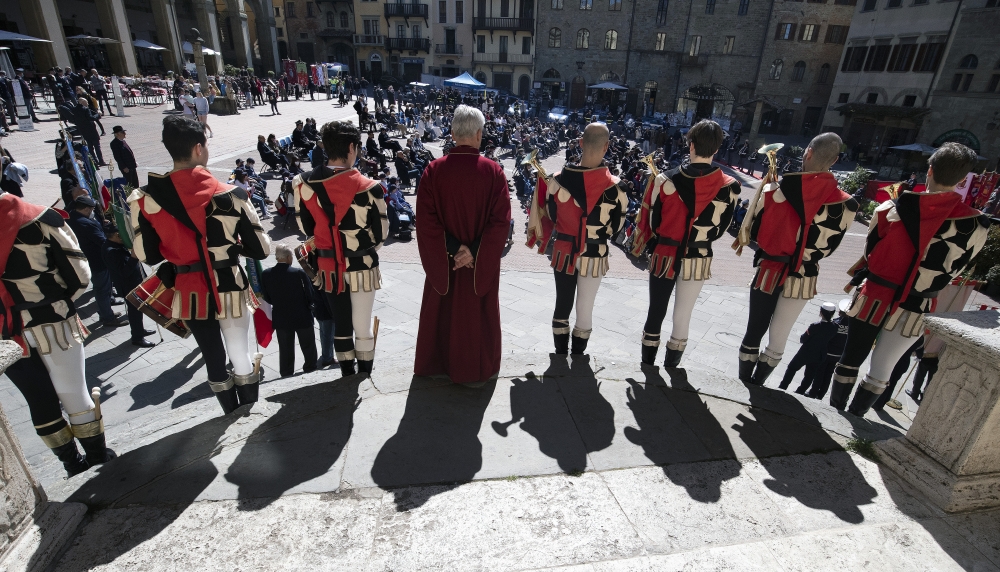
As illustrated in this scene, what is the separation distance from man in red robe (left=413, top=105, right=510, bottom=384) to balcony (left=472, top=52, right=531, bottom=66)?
121 ft

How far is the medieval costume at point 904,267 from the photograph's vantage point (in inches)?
116

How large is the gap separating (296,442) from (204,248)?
45.2 inches

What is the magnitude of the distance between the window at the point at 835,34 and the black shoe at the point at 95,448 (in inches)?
1558

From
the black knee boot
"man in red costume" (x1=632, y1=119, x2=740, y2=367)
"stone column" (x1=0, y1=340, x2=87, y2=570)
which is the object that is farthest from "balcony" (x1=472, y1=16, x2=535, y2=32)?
"stone column" (x1=0, y1=340, x2=87, y2=570)

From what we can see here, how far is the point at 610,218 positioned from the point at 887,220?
1683 mm

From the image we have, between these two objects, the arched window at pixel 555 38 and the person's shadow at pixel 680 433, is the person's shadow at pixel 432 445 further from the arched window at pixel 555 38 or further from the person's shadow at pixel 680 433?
the arched window at pixel 555 38

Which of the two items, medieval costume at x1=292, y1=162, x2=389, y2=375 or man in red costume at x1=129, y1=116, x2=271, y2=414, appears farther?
medieval costume at x1=292, y1=162, x2=389, y2=375

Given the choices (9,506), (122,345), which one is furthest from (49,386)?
(122,345)

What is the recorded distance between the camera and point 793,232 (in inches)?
128

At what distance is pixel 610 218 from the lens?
134 inches

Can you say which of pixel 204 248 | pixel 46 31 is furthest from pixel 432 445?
pixel 46 31

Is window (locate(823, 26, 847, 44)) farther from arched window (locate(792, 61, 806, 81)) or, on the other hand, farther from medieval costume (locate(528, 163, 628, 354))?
medieval costume (locate(528, 163, 628, 354))

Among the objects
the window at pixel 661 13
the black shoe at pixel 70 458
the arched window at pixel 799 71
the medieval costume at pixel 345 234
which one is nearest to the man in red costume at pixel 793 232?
the medieval costume at pixel 345 234

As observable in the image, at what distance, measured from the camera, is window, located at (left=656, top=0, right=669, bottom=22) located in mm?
32594
